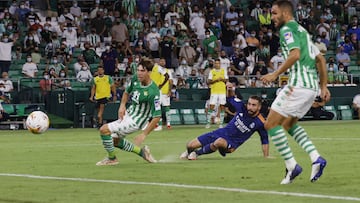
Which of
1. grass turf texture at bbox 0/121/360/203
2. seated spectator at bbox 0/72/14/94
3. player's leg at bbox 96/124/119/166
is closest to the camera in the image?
grass turf texture at bbox 0/121/360/203

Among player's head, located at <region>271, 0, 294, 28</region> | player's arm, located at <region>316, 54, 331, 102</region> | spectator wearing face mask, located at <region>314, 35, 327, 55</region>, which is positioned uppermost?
player's head, located at <region>271, 0, 294, 28</region>

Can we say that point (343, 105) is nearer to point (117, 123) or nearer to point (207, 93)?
point (207, 93)

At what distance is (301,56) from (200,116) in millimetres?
24309

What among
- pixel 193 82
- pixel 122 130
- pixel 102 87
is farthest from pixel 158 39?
pixel 122 130

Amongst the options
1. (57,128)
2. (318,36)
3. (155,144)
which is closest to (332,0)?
Answer: (318,36)

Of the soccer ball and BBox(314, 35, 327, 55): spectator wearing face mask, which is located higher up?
BBox(314, 35, 327, 55): spectator wearing face mask

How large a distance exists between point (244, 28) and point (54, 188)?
3071cm

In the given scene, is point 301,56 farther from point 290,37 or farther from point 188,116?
point 188,116

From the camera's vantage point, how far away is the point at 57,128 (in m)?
35.0

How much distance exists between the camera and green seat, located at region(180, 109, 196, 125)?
1471 inches

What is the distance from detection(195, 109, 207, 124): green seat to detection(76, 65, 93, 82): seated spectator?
4218mm

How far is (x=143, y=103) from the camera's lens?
58.6ft

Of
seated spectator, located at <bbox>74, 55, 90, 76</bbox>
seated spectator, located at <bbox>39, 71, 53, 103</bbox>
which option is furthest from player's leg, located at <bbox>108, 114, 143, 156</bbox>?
seated spectator, located at <bbox>74, 55, 90, 76</bbox>

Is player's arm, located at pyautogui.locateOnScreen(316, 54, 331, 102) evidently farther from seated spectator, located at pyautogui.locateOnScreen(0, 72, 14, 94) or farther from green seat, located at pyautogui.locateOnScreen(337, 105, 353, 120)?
green seat, located at pyautogui.locateOnScreen(337, 105, 353, 120)
